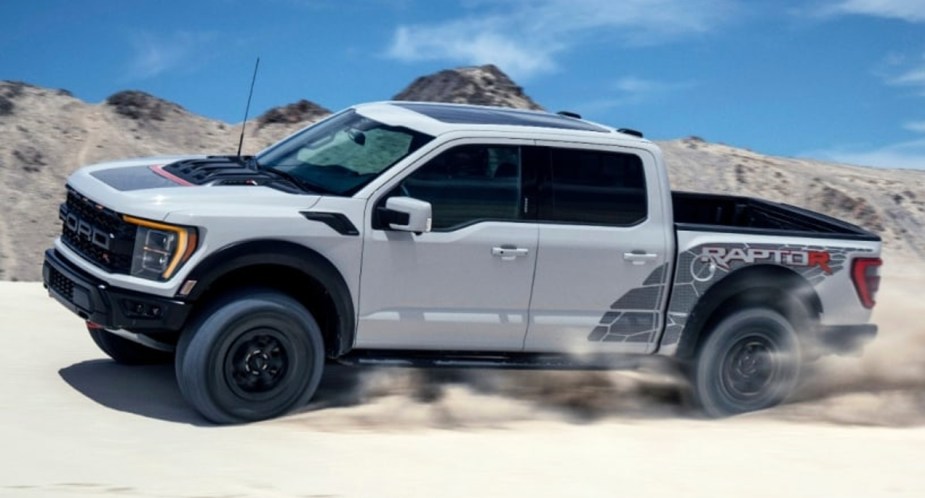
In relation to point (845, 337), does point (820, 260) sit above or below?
above

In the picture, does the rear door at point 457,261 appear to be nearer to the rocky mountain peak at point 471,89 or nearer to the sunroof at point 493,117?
the sunroof at point 493,117

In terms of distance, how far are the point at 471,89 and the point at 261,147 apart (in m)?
3.61

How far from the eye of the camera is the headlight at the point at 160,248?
6523 mm

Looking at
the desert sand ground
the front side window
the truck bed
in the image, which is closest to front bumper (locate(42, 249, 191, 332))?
the desert sand ground

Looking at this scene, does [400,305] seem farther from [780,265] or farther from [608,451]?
[780,265]

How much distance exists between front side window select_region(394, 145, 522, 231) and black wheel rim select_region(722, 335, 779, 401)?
177 centimetres

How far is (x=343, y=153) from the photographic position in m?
7.32

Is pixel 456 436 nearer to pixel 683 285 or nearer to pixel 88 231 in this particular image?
pixel 683 285

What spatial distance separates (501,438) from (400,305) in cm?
89

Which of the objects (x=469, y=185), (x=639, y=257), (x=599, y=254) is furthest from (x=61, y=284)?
(x=639, y=257)

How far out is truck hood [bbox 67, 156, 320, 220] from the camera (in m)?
6.59

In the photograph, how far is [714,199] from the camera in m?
9.07

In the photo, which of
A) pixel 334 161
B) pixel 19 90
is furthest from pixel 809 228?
pixel 19 90

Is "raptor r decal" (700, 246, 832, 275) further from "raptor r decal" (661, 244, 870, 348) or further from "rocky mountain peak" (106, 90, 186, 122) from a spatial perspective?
"rocky mountain peak" (106, 90, 186, 122)
